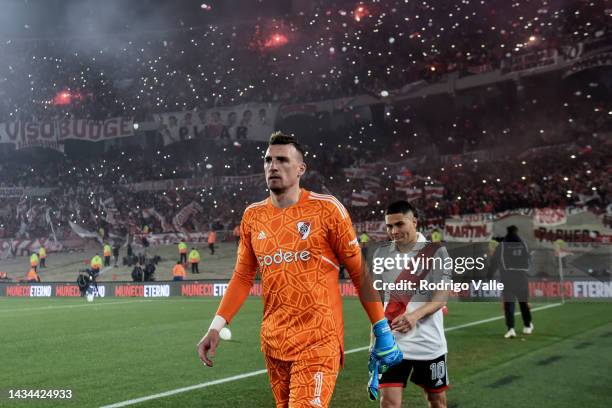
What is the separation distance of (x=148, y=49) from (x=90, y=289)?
28704 millimetres

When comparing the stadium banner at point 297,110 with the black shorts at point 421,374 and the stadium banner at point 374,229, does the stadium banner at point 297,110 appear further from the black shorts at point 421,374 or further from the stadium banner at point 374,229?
the black shorts at point 421,374

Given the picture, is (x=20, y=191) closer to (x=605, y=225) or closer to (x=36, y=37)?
(x=36, y=37)

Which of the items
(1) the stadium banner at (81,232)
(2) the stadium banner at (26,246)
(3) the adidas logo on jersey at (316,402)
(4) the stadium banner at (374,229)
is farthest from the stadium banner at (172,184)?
(3) the adidas logo on jersey at (316,402)

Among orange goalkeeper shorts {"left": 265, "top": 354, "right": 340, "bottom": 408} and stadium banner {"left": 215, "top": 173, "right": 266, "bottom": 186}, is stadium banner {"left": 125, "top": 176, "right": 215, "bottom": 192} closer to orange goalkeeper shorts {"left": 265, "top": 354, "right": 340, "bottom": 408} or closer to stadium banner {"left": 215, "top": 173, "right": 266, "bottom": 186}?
stadium banner {"left": 215, "top": 173, "right": 266, "bottom": 186}

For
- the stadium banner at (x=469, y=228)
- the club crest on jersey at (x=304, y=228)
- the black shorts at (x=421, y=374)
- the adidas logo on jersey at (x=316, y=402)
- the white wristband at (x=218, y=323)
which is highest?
the stadium banner at (x=469, y=228)

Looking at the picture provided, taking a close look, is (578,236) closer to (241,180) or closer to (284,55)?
(241,180)

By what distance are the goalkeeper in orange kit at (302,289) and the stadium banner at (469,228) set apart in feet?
76.6

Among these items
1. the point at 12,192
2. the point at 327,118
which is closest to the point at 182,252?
the point at 327,118

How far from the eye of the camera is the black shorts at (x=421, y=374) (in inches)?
200

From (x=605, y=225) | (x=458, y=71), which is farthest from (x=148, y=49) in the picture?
(x=605, y=225)

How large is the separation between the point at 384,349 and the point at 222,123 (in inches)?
1714

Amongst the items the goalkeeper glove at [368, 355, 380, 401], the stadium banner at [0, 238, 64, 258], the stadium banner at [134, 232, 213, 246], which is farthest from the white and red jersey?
the stadium banner at [0, 238, 64, 258]

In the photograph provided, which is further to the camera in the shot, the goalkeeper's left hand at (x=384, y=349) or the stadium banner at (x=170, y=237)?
the stadium banner at (x=170, y=237)

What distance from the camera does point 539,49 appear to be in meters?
34.3
